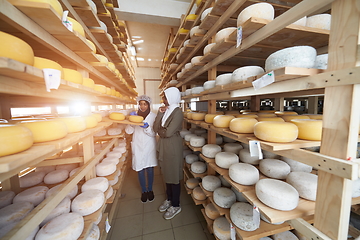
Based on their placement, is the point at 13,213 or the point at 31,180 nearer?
the point at 13,213

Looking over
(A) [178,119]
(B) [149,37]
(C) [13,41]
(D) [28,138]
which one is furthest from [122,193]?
(B) [149,37]

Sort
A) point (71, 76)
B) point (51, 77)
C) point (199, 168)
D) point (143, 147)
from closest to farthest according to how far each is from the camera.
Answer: point (51, 77), point (71, 76), point (199, 168), point (143, 147)

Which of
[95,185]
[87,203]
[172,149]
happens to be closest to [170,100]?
[172,149]

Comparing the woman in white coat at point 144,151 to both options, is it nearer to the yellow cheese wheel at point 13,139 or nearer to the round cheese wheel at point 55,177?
the round cheese wheel at point 55,177

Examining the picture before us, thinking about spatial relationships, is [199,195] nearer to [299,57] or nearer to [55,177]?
[55,177]

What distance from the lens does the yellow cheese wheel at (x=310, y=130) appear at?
0.86 m

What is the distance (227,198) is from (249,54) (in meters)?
1.69

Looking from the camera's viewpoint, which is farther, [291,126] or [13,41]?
[291,126]

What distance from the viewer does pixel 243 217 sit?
1226 mm

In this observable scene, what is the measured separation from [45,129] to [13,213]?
0.65 m

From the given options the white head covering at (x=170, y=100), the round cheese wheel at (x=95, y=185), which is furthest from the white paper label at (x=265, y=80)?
the round cheese wheel at (x=95, y=185)

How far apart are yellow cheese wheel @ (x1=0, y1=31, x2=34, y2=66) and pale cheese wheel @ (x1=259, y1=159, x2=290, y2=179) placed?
1.71 m

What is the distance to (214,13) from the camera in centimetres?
161

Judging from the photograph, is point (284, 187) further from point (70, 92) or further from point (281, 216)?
point (70, 92)
